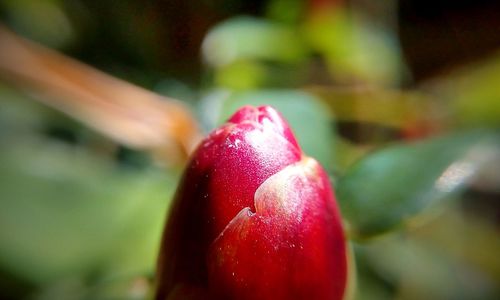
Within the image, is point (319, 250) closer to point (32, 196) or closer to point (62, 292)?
point (62, 292)

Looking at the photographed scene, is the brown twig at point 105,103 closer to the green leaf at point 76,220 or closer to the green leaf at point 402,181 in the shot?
the green leaf at point 76,220

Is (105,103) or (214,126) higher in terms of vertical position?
(105,103)

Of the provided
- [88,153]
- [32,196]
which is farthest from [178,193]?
[88,153]

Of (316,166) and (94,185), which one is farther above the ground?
(94,185)

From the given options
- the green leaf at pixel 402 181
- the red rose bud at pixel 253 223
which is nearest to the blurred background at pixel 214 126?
the green leaf at pixel 402 181

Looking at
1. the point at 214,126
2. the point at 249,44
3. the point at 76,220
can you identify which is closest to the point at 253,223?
the point at 214,126

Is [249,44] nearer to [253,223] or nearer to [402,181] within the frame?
[402,181]

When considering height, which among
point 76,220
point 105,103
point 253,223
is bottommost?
point 253,223
